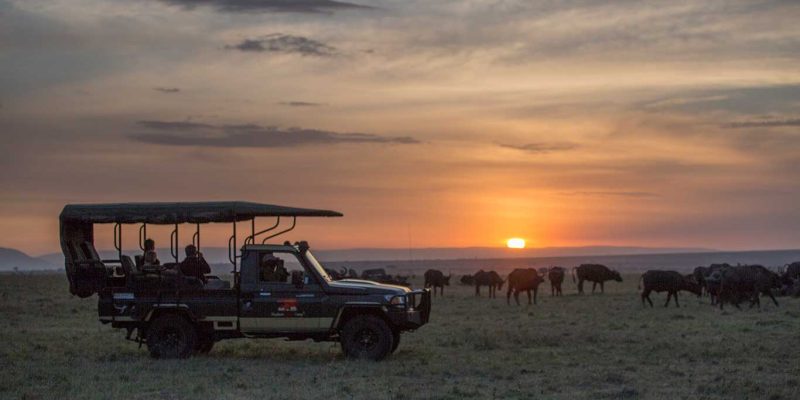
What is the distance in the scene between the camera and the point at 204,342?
79.8 feet

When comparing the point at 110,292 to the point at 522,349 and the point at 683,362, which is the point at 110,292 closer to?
the point at 522,349

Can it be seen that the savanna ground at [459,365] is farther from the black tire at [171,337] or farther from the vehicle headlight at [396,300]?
the vehicle headlight at [396,300]

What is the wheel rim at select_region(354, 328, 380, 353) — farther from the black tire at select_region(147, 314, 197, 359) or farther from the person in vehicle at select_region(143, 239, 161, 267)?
the person in vehicle at select_region(143, 239, 161, 267)

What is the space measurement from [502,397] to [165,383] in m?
6.01

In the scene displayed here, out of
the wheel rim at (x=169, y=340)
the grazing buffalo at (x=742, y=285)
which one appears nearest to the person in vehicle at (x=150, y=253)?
the wheel rim at (x=169, y=340)

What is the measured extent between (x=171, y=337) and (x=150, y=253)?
77.9 inches

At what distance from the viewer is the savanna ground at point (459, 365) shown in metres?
18.9

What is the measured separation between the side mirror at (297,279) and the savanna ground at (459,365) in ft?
5.37

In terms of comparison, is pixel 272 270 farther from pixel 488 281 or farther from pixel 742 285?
pixel 488 281

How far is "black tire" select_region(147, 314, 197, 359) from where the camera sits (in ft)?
77.8

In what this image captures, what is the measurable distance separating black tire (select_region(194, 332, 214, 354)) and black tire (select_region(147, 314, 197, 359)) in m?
0.19

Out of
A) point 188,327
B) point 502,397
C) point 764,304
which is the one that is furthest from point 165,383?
point 764,304

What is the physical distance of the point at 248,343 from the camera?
28250 mm

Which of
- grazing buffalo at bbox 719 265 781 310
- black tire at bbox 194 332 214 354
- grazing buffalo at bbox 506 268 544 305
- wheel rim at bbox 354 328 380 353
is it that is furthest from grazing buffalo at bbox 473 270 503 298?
wheel rim at bbox 354 328 380 353
